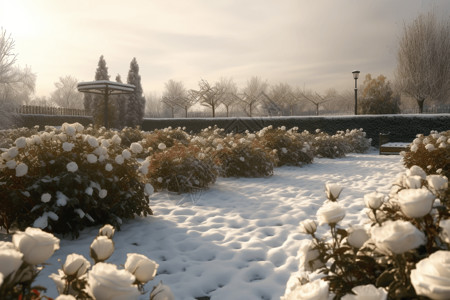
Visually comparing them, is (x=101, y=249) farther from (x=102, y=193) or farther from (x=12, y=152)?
(x=12, y=152)

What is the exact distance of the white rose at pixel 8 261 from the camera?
2.91 feet

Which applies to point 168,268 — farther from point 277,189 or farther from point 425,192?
point 277,189

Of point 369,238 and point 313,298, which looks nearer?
point 313,298

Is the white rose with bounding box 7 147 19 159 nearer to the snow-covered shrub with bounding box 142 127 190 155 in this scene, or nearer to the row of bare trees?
the snow-covered shrub with bounding box 142 127 190 155

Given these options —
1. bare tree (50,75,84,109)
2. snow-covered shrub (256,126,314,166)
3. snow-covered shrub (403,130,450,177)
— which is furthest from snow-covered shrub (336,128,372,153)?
bare tree (50,75,84,109)

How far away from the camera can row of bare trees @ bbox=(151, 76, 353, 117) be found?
1232 inches

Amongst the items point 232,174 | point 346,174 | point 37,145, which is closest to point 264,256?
point 37,145

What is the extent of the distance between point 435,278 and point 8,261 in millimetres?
1122

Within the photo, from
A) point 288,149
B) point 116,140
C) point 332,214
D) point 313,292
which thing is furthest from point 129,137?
point 313,292

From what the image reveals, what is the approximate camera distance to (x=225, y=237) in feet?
12.4

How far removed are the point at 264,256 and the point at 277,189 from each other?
3096 millimetres

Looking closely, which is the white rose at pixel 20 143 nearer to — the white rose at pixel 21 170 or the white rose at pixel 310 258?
the white rose at pixel 21 170

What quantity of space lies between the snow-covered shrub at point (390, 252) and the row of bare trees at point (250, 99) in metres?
26.2

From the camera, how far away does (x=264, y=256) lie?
3.29m
